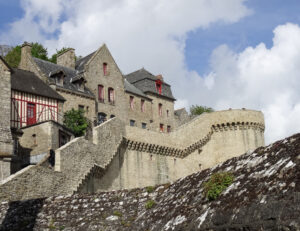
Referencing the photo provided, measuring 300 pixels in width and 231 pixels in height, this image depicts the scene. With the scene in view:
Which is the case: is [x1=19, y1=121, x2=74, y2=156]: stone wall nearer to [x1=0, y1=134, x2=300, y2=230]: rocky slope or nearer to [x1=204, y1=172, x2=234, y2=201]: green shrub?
[x1=0, y1=134, x2=300, y2=230]: rocky slope

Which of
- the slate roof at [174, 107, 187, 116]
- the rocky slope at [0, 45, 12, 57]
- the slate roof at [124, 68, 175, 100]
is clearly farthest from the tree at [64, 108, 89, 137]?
the rocky slope at [0, 45, 12, 57]

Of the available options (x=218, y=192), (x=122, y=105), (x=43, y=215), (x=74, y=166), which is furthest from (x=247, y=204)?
(x=122, y=105)

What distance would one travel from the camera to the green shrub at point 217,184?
4908mm

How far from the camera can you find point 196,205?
5113mm

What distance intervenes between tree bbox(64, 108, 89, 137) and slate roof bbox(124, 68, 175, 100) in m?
12.3

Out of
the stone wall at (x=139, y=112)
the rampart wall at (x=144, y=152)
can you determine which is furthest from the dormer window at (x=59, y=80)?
the rampart wall at (x=144, y=152)

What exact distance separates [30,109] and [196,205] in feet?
88.6

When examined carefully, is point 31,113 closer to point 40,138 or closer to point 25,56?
point 40,138

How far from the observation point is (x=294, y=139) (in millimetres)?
4797

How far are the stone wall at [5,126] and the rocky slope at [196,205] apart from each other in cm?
1452

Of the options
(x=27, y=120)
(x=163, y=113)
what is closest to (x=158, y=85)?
(x=163, y=113)

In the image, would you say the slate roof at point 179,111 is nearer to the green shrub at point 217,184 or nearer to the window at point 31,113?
the window at point 31,113

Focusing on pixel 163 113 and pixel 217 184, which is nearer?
pixel 217 184

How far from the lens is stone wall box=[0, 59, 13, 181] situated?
22.0 metres
